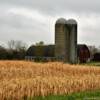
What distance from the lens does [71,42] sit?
61938 mm

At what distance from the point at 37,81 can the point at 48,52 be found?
50546 millimetres

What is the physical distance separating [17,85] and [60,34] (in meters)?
44.9

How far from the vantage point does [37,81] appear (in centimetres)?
1966

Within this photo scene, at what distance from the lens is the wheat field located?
17.6 meters

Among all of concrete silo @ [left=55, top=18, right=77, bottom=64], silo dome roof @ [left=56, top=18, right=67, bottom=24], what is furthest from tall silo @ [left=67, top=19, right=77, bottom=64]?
silo dome roof @ [left=56, top=18, right=67, bottom=24]

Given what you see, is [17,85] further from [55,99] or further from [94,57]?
[94,57]

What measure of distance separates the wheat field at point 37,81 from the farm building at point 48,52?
39.5m

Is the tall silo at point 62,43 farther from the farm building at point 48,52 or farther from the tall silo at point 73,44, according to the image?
the farm building at point 48,52

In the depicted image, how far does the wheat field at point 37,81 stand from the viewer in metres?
17.6

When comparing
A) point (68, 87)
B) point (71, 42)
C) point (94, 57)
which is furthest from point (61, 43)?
point (68, 87)

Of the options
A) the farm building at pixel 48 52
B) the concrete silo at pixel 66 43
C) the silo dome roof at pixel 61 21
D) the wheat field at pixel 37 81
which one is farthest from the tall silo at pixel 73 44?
the wheat field at pixel 37 81

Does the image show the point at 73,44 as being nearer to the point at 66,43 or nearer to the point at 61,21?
the point at 66,43

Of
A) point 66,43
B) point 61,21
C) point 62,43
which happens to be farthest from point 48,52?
point 62,43

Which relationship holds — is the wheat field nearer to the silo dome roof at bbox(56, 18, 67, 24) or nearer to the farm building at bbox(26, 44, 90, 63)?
the silo dome roof at bbox(56, 18, 67, 24)
